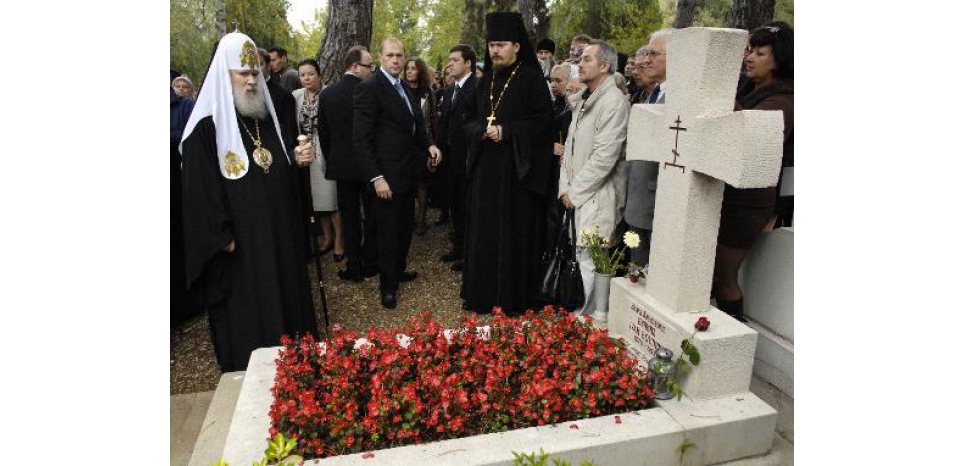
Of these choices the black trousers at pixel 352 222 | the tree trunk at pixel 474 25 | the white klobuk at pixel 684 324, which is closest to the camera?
the white klobuk at pixel 684 324

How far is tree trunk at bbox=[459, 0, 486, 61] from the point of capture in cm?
2428

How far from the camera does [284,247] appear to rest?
405 cm

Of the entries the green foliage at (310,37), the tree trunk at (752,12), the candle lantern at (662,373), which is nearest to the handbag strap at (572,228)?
the candle lantern at (662,373)

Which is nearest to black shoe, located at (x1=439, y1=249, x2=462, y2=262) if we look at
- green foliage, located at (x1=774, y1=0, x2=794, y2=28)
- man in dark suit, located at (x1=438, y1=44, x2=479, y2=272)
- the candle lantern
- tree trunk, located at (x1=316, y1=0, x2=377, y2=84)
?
man in dark suit, located at (x1=438, y1=44, x2=479, y2=272)

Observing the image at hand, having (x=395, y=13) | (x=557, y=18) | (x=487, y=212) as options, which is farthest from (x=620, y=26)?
(x=487, y=212)

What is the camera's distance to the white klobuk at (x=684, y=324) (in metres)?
2.50

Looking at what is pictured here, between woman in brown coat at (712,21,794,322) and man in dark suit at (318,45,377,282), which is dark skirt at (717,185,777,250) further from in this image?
man in dark suit at (318,45,377,282)

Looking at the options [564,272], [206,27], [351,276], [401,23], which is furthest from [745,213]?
[401,23]

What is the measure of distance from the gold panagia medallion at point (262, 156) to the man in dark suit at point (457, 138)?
Answer: 257cm

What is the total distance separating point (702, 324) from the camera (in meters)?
2.87

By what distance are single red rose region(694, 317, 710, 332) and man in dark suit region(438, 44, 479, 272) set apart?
3.55 meters

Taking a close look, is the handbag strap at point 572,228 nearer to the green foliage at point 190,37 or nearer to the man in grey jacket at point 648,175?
the man in grey jacket at point 648,175

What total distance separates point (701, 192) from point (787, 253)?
3.00ft

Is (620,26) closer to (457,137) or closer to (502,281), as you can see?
(457,137)
